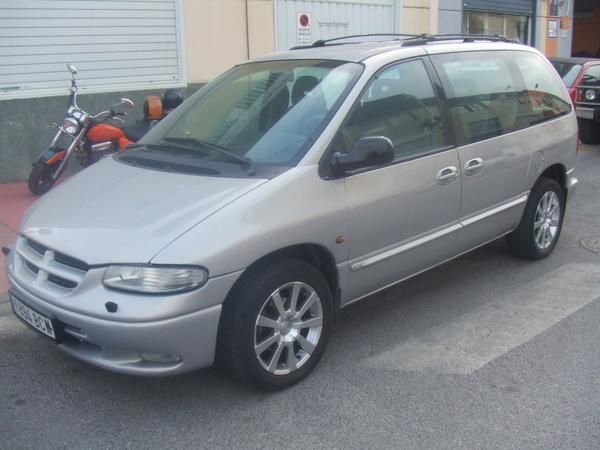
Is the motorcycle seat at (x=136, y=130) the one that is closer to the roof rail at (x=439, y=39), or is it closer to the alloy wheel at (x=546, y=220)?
the roof rail at (x=439, y=39)

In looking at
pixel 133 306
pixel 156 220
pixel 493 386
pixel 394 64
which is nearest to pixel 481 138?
pixel 394 64

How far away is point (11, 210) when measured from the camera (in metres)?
7.12

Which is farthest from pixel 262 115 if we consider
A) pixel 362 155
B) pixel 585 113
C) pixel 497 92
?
pixel 585 113

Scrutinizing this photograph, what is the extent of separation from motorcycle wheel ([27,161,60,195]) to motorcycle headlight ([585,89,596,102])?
29.0ft

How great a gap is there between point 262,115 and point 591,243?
12.2 feet

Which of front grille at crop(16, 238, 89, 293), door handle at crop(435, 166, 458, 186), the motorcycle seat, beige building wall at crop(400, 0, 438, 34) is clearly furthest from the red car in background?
front grille at crop(16, 238, 89, 293)

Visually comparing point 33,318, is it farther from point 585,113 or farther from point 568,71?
point 568,71

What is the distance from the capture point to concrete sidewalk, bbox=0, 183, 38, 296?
19.9 feet

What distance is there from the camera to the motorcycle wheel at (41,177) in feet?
24.2

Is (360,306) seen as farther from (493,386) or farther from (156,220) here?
(156,220)

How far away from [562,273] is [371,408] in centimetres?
272

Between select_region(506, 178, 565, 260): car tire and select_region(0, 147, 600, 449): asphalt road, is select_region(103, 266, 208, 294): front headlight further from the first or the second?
select_region(506, 178, 565, 260): car tire

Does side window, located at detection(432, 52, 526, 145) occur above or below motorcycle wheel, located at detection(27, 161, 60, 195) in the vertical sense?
above

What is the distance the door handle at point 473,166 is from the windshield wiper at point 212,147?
163 cm
